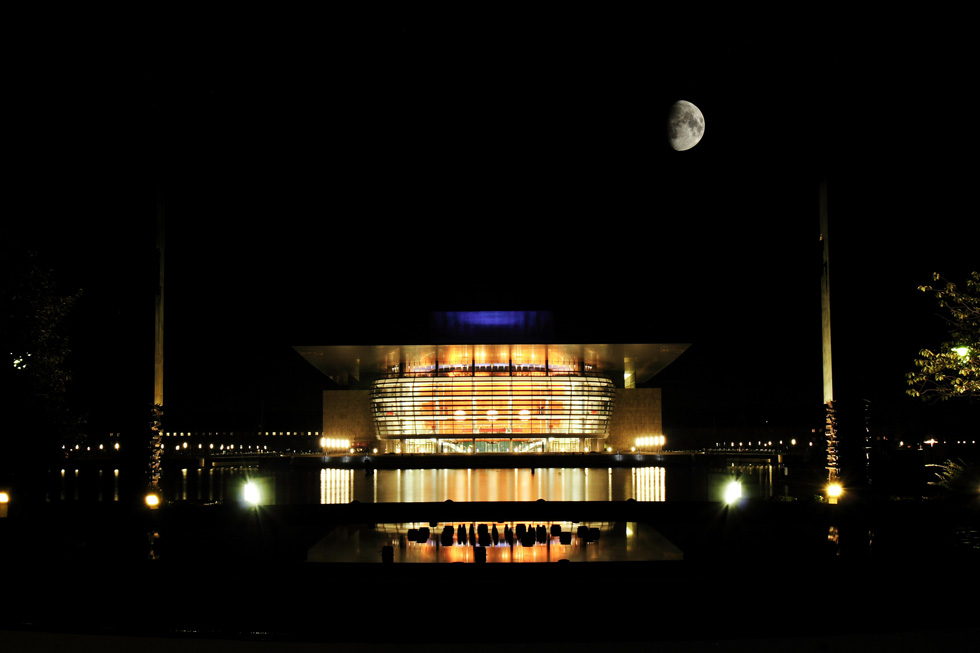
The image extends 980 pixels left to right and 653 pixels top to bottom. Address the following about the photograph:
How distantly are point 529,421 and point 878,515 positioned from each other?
4798 centimetres

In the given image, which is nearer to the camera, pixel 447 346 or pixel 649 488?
pixel 649 488

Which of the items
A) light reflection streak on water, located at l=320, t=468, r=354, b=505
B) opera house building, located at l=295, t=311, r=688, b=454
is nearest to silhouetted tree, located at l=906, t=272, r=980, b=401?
light reflection streak on water, located at l=320, t=468, r=354, b=505

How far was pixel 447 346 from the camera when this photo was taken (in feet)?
174

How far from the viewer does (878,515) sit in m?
11.8

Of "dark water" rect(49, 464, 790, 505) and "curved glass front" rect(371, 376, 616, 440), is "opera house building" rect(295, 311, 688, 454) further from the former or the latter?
"dark water" rect(49, 464, 790, 505)

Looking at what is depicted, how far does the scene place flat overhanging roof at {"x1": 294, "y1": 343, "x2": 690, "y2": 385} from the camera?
5234 cm

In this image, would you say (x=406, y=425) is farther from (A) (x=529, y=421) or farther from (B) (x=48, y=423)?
(B) (x=48, y=423)

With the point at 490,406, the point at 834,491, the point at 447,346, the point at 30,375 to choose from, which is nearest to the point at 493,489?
the point at 834,491

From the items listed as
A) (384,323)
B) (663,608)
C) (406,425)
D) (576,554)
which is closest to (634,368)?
(406,425)

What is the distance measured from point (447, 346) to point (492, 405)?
7931mm

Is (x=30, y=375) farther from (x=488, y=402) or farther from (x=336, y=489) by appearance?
(x=488, y=402)

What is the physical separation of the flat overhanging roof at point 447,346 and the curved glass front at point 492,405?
225cm

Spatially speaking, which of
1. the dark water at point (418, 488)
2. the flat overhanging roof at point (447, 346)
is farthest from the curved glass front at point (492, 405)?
the dark water at point (418, 488)

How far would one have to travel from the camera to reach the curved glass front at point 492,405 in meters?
59.0
